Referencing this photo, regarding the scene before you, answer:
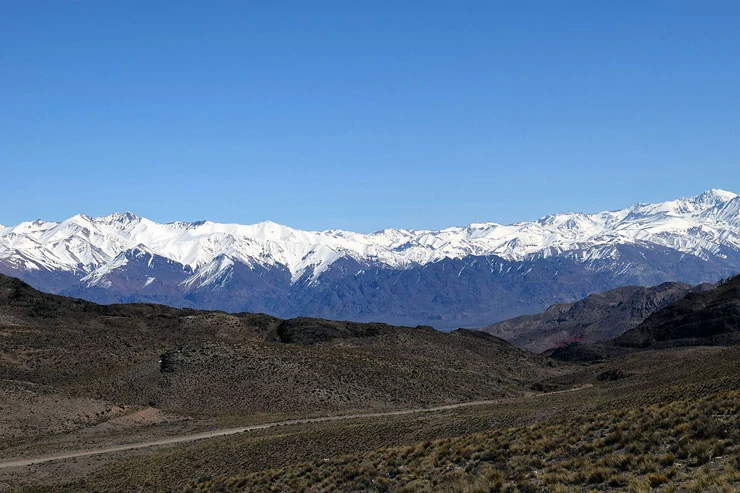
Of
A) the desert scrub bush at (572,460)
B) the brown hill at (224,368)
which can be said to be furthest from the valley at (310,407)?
the brown hill at (224,368)

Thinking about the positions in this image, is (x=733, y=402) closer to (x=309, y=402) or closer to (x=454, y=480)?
(x=454, y=480)

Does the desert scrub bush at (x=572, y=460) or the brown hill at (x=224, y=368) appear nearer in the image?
the desert scrub bush at (x=572, y=460)

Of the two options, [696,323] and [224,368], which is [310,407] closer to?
[224,368]

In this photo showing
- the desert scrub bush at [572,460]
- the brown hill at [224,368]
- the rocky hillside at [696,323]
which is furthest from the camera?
the rocky hillside at [696,323]

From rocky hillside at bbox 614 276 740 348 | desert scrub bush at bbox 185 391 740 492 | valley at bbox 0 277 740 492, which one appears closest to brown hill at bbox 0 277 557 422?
valley at bbox 0 277 740 492

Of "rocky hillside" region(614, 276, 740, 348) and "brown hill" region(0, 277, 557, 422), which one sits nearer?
"brown hill" region(0, 277, 557, 422)

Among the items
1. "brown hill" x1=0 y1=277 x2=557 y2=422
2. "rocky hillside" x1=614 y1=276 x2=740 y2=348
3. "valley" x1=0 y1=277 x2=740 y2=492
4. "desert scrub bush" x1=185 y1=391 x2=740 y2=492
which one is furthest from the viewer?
"rocky hillside" x1=614 y1=276 x2=740 y2=348

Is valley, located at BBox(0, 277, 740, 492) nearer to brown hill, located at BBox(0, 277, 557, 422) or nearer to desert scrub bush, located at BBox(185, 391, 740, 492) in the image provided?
desert scrub bush, located at BBox(185, 391, 740, 492)

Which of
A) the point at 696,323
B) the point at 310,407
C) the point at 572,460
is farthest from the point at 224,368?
the point at 696,323

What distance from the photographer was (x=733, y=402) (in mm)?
24359

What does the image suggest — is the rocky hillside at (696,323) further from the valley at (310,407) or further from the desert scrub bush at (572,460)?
the desert scrub bush at (572,460)

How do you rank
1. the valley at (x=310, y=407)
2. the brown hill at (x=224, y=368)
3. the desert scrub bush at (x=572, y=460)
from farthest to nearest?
1. the brown hill at (x=224, y=368)
2. the valley at (x=310, y=407)
3. the desert scrub bush at (x=572, y=460)

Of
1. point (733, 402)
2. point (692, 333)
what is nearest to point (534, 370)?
point (692, 333)

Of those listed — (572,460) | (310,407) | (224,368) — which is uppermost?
(224,368)
